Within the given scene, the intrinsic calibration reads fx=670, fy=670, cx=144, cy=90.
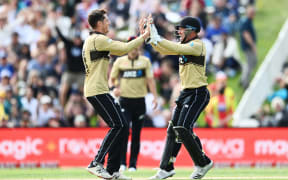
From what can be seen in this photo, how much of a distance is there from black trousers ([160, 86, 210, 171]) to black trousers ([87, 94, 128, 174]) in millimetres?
847

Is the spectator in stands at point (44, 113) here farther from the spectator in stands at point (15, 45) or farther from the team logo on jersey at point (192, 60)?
the team logo on jersey at point (192, 60)

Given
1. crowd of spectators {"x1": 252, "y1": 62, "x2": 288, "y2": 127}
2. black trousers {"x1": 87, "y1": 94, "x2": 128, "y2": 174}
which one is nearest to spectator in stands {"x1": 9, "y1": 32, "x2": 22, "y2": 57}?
crowd of spectators {"x1": 252, "y1": 62, "x2": 288, "y2": 127}

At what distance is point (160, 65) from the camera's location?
19.5 meters

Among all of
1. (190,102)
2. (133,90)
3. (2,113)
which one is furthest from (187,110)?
(2,113)

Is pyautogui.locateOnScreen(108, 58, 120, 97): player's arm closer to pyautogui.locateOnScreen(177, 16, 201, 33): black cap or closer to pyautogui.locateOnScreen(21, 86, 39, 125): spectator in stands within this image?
pyautogui.locateOnScreen(177, 16, 201, 33): black cap

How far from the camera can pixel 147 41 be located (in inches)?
399

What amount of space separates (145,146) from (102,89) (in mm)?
6672

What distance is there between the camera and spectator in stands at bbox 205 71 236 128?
57.3ft

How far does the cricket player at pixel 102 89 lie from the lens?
33.3 ft

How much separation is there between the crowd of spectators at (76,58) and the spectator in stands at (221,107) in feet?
0.09

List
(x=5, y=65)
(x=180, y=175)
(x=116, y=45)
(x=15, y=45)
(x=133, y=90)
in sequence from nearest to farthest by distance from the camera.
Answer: (x=116, y=45) < (x=180, y=175) < (x=133, y=90) < (x=5, y=65) < (x=15, y=45)

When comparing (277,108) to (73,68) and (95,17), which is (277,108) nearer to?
(73,68)

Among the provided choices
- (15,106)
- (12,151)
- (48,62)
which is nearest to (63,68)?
(48,62)

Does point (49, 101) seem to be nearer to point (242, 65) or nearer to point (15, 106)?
point (15, 106)
